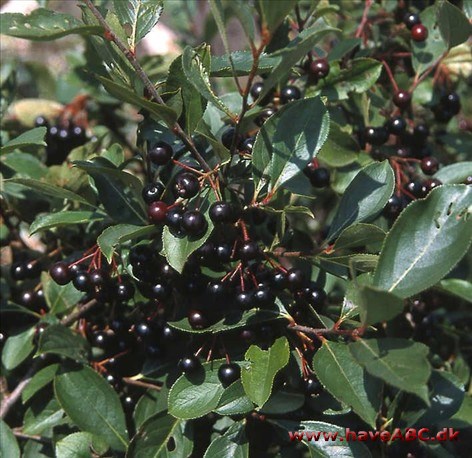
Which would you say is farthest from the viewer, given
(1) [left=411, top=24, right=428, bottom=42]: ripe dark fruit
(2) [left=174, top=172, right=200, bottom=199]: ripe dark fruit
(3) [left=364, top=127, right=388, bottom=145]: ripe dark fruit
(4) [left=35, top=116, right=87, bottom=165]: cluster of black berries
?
(4) [left=35, top=116, right=87, bottom=165]: cluster of black berries

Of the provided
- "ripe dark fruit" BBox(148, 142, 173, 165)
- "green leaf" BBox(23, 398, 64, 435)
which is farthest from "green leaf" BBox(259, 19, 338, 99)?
"green leaf" BBox(23, 398, 64, 435)

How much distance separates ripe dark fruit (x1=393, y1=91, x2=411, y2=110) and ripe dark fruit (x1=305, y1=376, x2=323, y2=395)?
28.2 inches

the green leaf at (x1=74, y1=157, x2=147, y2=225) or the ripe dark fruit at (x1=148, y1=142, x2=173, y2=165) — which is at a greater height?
the ripe dark fruit at (x1=148, y1=142, x2=173, y2=165)

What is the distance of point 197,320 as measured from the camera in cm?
121

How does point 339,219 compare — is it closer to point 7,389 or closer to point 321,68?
point 321,68

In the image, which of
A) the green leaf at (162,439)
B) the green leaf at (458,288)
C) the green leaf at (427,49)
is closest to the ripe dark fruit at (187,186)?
the green leaf at (162,439)

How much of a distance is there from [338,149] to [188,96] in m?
0.47

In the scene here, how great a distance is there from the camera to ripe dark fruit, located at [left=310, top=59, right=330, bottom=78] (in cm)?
151

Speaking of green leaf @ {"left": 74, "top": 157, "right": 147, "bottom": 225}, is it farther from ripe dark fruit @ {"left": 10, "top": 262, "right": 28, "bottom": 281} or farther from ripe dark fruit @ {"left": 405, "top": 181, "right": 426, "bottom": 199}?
ripe dark fruit @ {"left": 405, "top": 181, "right": 426, "bottom": 199}

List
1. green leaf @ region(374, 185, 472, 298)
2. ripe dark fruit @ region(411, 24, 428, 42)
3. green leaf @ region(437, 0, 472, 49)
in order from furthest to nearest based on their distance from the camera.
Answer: ripe dark fruit @ region(411, 24, 428, 42) < green leaf @ region(437, 0, 472, 49) < green leaf @ region(374, 185, 472, 298)

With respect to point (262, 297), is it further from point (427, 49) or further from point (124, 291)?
point (427, 49)

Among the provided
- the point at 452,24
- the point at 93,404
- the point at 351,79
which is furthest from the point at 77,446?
the point at 452,24

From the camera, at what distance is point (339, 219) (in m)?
1.26

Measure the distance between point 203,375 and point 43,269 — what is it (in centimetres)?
55
